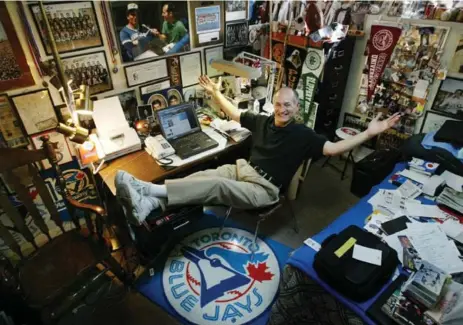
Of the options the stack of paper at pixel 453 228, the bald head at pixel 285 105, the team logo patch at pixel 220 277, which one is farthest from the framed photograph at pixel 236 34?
the stack of paper at pixel 453 228

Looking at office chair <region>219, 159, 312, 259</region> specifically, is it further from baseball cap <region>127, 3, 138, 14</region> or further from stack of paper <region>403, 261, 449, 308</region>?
baseball cap <region>127, 3, 138, 14</region>

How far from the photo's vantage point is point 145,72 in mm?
Result: 2535

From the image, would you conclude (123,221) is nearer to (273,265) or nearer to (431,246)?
(273,265)

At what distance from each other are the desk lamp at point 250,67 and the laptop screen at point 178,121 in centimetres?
50

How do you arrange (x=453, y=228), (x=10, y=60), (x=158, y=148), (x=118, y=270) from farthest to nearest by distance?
(x=158, y=148)
(x=118, y=270)
(x=10, y=60)
(x=453, y=228)

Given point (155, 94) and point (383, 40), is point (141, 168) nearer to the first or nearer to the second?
point (155, 94)

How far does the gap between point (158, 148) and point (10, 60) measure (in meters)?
1.07

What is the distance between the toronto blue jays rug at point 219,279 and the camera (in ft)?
6.63

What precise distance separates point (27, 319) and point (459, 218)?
2616 mm

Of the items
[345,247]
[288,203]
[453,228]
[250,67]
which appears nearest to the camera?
[345,247]

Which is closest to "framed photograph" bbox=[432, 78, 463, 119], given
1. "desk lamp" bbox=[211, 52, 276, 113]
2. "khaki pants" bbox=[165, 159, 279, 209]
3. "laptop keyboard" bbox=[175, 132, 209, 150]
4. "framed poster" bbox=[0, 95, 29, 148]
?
"desk lamp" bbox=[211, 52, 276, 113]

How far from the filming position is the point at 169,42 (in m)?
2.56

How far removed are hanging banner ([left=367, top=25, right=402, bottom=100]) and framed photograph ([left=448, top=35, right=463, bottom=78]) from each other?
0.48m

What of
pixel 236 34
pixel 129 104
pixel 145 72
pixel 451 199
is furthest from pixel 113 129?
pixel 451 199
